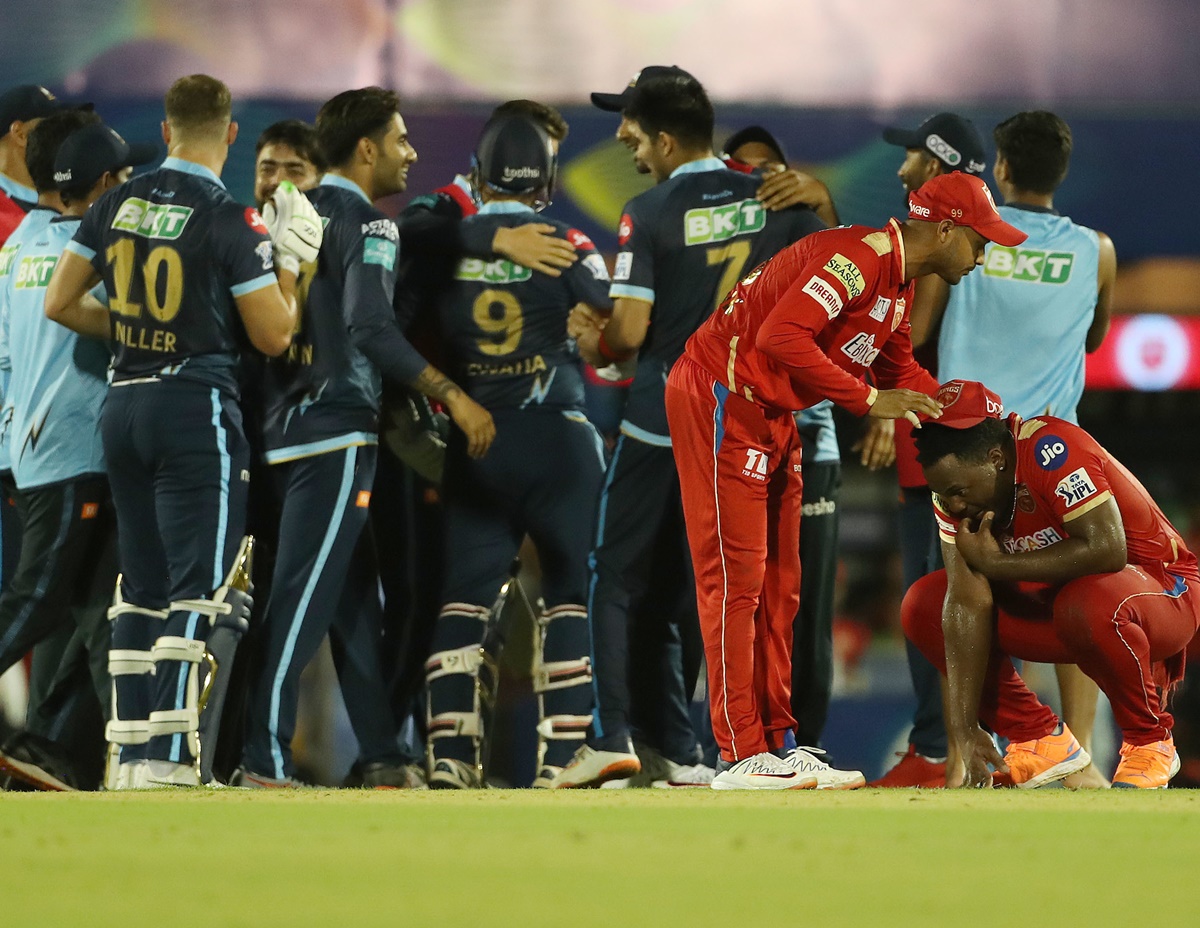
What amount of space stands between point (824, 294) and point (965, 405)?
52 centimetres

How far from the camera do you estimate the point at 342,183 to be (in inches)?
207

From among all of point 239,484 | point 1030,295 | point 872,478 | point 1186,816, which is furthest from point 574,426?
Result: point 872,478

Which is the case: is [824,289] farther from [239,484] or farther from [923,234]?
[239,484]

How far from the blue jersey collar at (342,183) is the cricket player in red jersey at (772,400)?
1.31 metres

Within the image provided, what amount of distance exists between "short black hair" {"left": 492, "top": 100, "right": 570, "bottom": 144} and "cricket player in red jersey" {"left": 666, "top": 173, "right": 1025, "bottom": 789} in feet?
4.23

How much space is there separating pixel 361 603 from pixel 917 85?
17.6 feet

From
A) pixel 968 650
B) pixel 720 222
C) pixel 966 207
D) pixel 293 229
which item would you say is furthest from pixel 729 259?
pixel 968 650

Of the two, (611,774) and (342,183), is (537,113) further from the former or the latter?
(611,774)

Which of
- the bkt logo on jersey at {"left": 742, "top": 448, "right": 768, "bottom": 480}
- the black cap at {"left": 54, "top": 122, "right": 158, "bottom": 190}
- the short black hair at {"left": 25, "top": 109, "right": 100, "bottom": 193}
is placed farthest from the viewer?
the short black hair at {"left": 25, "top": 109, "right": 100, "bottom": 193}

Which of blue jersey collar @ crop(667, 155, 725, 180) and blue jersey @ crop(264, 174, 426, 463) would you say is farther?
blue jersey collar @ crop(667, 155, 725, 180)

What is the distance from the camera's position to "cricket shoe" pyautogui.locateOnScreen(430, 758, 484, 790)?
5.08 metres

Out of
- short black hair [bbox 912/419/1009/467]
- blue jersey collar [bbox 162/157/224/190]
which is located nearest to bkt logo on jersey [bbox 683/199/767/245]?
short black hair [bbox 912/419/1009/467]

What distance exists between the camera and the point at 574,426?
534 centimetres

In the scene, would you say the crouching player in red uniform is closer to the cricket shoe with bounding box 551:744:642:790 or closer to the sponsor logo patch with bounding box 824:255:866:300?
the sponsor logo patch with bounding box 824:255:866:300
